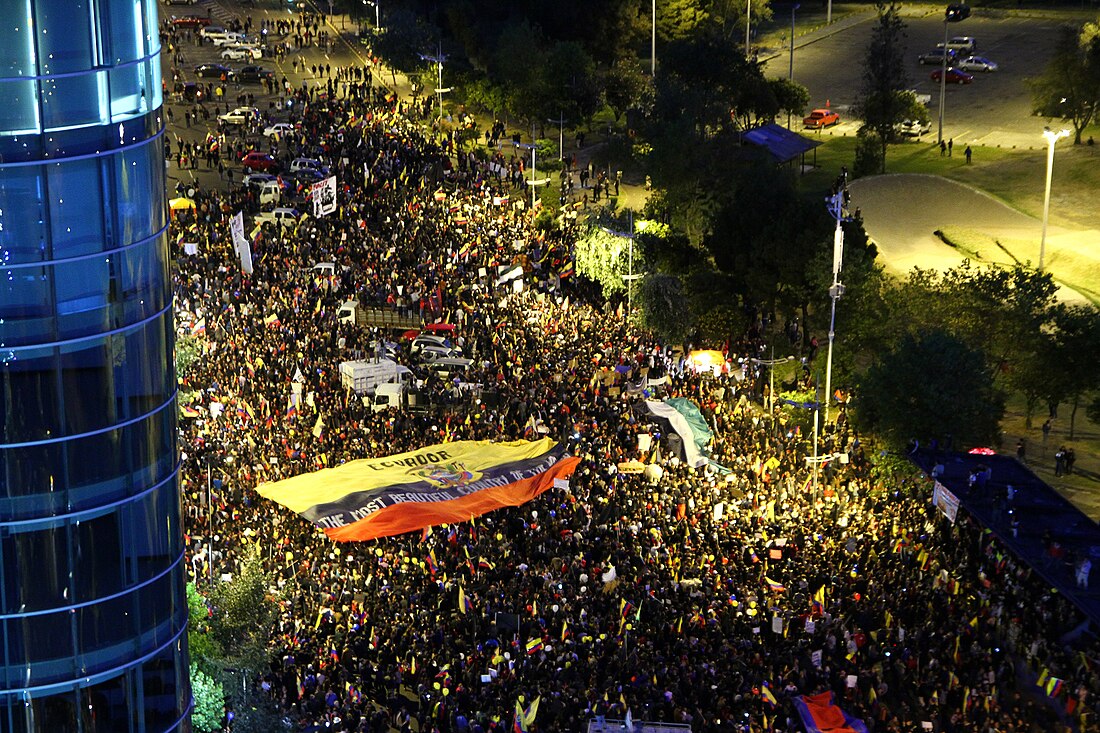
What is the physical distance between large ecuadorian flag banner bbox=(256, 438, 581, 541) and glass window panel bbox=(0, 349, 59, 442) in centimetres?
2212

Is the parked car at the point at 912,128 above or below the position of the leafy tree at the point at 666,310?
above

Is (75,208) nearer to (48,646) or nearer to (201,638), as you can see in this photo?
(48,646)

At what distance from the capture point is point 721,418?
5012 cm

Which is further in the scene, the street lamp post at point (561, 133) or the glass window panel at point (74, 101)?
the street lamp post at point (561, 133)

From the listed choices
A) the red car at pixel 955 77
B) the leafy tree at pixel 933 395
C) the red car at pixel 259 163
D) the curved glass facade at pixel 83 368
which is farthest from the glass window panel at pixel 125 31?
the red car at pixel 955 77

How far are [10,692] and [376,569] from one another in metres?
20.7

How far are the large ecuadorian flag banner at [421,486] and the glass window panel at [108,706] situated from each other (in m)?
20.6

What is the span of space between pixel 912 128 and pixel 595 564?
194 ft

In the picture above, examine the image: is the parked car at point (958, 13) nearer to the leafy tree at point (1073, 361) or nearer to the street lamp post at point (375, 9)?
the street lamp post at point (375, 9)

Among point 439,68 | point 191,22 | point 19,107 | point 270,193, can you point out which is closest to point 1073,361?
point 270,193

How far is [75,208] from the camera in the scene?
17984mm

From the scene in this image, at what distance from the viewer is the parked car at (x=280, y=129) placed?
282 ft

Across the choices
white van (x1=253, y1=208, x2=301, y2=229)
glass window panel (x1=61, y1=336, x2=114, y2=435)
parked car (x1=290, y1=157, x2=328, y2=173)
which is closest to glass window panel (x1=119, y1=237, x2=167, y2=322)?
glass window panel (x1=61, y1=336, x2=114, y2=435)

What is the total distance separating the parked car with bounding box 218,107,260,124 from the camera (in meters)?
89.4
